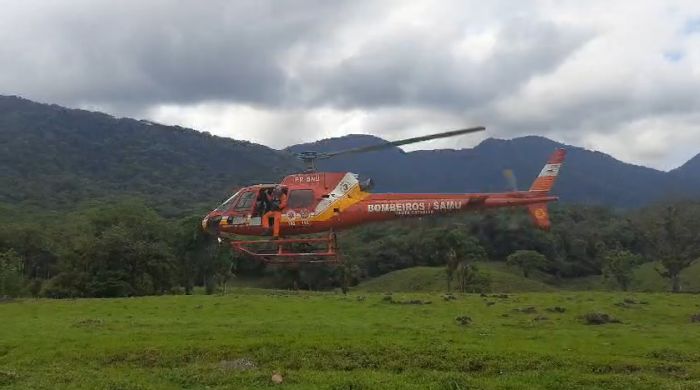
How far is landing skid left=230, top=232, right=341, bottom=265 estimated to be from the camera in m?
19.4

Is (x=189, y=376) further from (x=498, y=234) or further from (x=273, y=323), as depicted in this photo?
(x=498, y=234)

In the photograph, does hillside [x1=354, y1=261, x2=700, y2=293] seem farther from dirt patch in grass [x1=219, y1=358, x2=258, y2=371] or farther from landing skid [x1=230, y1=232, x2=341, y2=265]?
dirt patch in grass [x1=219, y1=358, x2=258, y2=371]

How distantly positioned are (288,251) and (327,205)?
2138 millimetres

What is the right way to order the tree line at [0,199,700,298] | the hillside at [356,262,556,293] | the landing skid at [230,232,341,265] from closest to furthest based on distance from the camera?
1. the landing skid at [230,232,341,265]
2. the tree line at [0,199,700,298]
3. the hillside at [356,262,556,293]

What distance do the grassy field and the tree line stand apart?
4270mm

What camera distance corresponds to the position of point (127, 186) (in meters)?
196

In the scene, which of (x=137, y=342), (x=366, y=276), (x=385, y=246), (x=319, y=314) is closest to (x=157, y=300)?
(x=319, y=314)

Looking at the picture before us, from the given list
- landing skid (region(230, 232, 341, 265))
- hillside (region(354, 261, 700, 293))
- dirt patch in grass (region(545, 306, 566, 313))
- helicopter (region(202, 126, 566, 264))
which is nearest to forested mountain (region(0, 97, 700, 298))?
helicopter (region(202, 126, 566, 264))

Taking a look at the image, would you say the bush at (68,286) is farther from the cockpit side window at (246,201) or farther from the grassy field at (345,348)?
the cockpit side window at (246,201)

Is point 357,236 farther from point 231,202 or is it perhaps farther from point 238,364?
point 238,364

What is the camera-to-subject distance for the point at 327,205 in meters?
20.0

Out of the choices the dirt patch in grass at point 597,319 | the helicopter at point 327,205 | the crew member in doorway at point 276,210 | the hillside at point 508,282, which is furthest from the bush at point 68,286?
the dirt patch in grass at point 597,319

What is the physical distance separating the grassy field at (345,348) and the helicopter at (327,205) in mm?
3712

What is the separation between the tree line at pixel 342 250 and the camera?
179 feet
